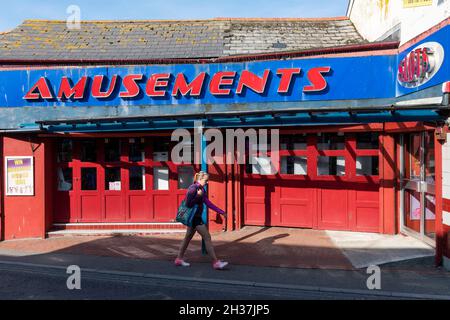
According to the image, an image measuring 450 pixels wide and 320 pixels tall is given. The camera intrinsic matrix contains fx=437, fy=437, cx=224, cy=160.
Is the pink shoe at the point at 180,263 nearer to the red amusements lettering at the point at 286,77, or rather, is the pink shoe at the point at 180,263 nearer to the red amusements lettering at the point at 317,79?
the red amusements lettering at the point at 286,77

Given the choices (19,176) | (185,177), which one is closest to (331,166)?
(185,177)

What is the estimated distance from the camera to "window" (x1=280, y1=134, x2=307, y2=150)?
10312mm

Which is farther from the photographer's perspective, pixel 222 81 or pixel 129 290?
pixel 222 81

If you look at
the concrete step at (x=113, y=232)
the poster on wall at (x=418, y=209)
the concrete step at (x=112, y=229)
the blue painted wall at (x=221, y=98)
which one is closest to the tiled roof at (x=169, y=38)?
the blue painted wall at (x=221, y=98)

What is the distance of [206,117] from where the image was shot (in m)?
8.73

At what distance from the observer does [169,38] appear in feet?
39.6

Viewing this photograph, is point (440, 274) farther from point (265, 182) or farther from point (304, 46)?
point (304, 46)

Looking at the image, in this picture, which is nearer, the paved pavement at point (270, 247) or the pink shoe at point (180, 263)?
the pink shoe at point (180, 263)

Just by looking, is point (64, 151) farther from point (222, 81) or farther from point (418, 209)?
point (418, 209)

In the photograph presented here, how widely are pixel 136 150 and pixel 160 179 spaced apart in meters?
0.94

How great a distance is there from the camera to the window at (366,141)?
387 inches

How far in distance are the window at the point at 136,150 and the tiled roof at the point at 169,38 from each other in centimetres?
202

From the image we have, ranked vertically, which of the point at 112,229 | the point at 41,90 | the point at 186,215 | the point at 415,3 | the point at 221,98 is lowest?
the point at 112,229

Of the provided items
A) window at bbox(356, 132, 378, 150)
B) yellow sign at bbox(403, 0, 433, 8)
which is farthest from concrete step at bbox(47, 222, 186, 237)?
yellow sign at bbox(403, 0, 433, 8)
